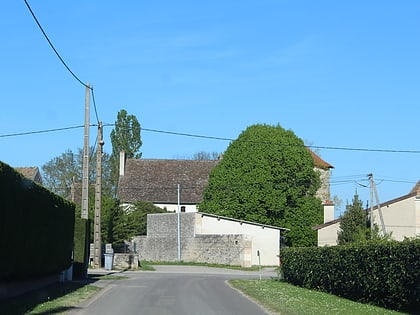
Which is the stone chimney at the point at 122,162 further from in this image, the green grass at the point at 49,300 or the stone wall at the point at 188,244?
the green grass at the point at 49,300

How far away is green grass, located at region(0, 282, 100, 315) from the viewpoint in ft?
50.4

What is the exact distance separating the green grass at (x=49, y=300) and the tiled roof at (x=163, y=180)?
170ft

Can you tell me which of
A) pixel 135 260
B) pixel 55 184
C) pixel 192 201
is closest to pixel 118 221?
pixel 135 260

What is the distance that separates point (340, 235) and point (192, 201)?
29.8m

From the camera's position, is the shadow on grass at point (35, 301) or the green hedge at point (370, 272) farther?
the green hedge at point (370, 272)

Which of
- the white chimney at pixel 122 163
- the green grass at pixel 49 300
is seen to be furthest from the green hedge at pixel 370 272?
the white chimney at pixel 122 163

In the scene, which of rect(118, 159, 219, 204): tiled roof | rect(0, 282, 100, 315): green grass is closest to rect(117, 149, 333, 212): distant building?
rect(118, 159, 219, 204): tiled roof

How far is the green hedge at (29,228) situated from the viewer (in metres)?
16.1

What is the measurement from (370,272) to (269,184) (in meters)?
43.4

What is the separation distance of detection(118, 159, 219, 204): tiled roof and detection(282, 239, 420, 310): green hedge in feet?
161

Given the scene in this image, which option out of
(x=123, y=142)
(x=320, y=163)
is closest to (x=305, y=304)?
(x=320, y=163)

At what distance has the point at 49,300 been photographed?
60.2ft

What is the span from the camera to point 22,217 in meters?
17.8

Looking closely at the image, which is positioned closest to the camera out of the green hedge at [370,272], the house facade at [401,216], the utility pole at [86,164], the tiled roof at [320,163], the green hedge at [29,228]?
the green hedge at [29,228]
